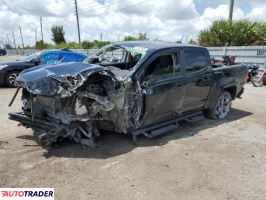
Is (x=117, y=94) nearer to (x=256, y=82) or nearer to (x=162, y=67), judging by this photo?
(x=162, y=67)

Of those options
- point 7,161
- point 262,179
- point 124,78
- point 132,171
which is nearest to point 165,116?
point 124,78

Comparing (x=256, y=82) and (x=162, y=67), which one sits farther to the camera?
(x=256, y=82)

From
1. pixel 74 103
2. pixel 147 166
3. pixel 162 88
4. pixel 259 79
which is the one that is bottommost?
pixel 259 79

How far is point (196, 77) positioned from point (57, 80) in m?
3.01

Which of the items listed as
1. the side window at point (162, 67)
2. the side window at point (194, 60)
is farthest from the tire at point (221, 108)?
the side window at point (162, 67)

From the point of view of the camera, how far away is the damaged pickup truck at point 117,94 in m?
5.33

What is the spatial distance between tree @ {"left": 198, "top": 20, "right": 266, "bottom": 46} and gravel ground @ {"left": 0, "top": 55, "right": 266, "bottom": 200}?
1611 centimetres

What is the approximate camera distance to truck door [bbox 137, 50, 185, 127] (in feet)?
19.5

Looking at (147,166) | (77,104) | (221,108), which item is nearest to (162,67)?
(77,104)

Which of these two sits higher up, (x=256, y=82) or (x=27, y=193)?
(x=27, y=193)

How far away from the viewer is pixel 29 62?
44.3 ft

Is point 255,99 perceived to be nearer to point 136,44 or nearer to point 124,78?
point 136,44

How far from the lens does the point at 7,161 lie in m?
5.16

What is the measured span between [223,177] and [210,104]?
10.2 ft
